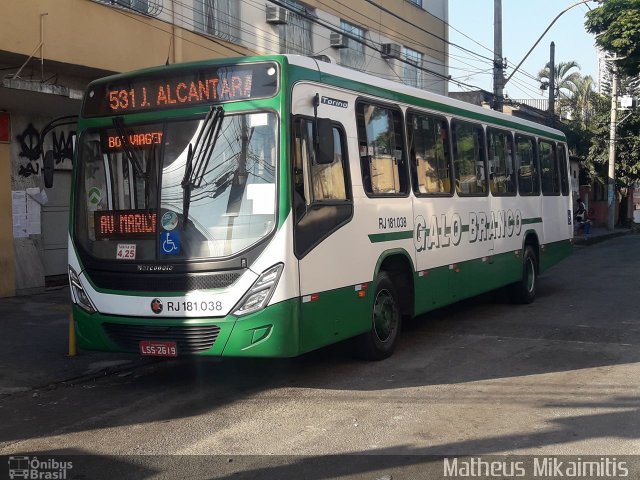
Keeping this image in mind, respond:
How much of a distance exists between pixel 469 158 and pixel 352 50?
12.5m

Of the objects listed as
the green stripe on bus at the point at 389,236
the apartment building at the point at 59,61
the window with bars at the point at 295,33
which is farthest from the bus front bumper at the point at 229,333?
the window with bars at the point at 295,33

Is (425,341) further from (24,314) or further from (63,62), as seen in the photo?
(63,62)

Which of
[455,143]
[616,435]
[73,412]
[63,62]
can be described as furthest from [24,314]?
[616,435]

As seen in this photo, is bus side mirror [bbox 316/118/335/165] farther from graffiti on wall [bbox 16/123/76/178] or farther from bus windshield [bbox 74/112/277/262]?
graffiti on wall [bbox 16/123/76/178]

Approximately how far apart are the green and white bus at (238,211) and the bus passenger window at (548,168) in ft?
20.5

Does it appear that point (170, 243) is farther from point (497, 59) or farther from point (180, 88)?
point (497, 59)

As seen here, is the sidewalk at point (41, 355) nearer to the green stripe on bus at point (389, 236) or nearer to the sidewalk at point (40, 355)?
the sidewalk at point (40, 355)

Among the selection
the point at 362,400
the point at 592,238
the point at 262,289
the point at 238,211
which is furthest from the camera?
the point at 592,238

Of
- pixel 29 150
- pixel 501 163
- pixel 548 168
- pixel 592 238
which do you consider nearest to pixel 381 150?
pixel 501 163

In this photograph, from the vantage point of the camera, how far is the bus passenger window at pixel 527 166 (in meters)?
13.1

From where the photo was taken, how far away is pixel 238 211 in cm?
690

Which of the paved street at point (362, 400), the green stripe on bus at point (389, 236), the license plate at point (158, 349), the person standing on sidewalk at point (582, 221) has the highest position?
the person standing on sidewalk at point (582, 221)

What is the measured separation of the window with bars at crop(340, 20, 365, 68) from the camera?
22.1 meters

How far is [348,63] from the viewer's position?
885 inches
